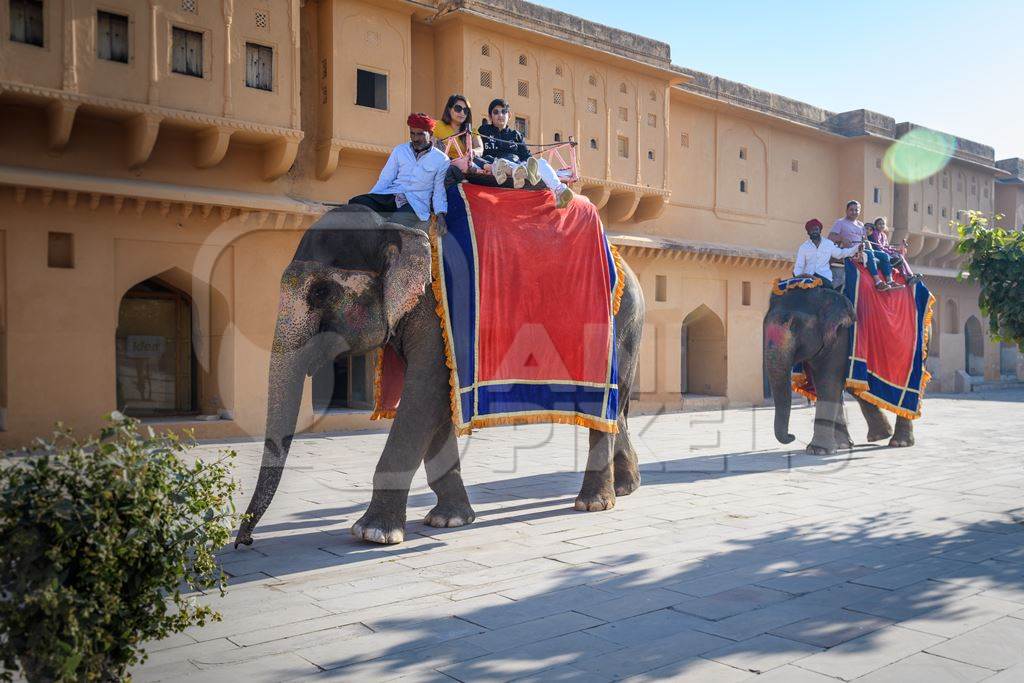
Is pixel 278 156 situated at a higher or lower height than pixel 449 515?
higher

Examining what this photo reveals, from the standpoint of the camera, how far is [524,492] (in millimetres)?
7406

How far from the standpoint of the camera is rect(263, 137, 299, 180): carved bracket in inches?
487

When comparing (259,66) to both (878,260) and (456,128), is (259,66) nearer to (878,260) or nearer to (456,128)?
(456,128)

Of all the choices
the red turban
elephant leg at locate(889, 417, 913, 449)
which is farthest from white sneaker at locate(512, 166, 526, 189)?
elephant leg at locate(889, 417, 913, 449)

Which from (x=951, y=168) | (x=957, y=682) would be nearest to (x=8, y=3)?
(x=957, y=682)

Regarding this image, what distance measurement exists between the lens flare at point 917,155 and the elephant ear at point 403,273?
833 inches

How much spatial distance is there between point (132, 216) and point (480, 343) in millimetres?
7821

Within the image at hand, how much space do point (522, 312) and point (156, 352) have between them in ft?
30.4

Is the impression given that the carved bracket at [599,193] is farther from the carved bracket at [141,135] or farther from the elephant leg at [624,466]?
the elephant leg at [624,466]

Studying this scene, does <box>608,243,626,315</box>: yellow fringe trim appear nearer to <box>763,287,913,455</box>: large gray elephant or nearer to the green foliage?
the green foliage

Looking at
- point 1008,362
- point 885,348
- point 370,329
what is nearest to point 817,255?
point 885,348

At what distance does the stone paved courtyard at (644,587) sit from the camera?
340 cm

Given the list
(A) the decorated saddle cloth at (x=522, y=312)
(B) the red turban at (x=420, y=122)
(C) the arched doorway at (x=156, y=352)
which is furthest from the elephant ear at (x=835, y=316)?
(C) the arched doorway at (x=156, y=352)

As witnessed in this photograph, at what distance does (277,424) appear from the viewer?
492 cm
